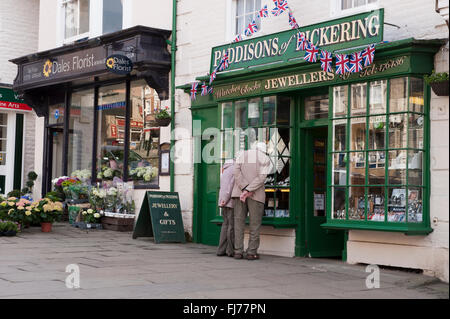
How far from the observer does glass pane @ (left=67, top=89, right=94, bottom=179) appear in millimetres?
15484

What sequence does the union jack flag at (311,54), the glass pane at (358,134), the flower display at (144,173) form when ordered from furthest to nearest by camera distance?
the flower display at (144,173) < the union jack flag at (311,54) < the glass pane at (358,134)

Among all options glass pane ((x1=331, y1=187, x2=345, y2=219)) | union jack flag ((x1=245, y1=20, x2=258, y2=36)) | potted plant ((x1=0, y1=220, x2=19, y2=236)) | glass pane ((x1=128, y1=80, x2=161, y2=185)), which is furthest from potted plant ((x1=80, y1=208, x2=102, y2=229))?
glass pane ((x1=331, y1=187, x2=345, y2=219))

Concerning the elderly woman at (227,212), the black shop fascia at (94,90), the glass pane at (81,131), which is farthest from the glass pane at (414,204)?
the glass pane at (81,131)

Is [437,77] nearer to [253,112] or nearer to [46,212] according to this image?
[253,112]

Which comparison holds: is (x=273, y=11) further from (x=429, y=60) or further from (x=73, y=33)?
(x=73, y=33)

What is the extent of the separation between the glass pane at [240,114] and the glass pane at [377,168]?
2668 mm

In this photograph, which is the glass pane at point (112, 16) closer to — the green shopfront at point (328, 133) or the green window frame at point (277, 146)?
the green shopfront at point (328, 133)

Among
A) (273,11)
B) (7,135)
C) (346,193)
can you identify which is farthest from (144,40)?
(7,135)

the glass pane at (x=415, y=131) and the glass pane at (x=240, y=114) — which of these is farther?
the glass pane at (x=240, y=114)

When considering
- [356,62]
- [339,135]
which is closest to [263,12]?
[356,62]

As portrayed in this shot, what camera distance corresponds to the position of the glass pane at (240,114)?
37.2ft

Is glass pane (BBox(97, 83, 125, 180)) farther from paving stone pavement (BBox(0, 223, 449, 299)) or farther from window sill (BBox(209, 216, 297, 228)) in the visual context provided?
window sill (BBox(209, 216, 297, 228))

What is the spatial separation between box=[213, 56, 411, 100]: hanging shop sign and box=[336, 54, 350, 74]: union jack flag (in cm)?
31

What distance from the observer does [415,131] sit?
8.98 meters
